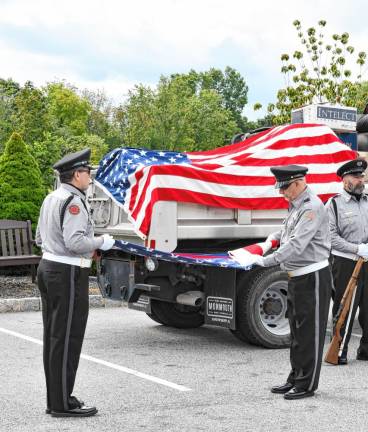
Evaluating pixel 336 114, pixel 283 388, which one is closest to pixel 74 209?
pixel 283 388

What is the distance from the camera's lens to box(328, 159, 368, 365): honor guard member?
24.0 feet

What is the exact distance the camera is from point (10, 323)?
976 cm

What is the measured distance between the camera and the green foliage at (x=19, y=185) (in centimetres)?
1441

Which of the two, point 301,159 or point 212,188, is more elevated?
point 301,159

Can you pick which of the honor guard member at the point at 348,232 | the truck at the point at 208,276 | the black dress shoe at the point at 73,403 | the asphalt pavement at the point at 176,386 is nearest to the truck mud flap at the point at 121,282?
the truck at the point at 208,276

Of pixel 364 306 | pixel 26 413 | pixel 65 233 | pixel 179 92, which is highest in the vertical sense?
Answer: pixel 179 92

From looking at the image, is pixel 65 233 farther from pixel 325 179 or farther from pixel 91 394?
pixel 325 179

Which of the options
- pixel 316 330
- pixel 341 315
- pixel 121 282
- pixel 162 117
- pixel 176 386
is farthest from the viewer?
pixel 162 117

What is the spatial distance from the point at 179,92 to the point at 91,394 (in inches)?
2136

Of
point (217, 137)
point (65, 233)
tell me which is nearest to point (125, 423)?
point (65, 233)

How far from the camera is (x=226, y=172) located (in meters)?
8.26

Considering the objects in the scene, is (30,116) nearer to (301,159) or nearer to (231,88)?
(301,159)

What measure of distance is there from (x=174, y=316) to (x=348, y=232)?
8.69ft

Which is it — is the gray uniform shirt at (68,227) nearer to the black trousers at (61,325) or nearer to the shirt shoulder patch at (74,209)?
the shirt shoulder patch at (74,209)
